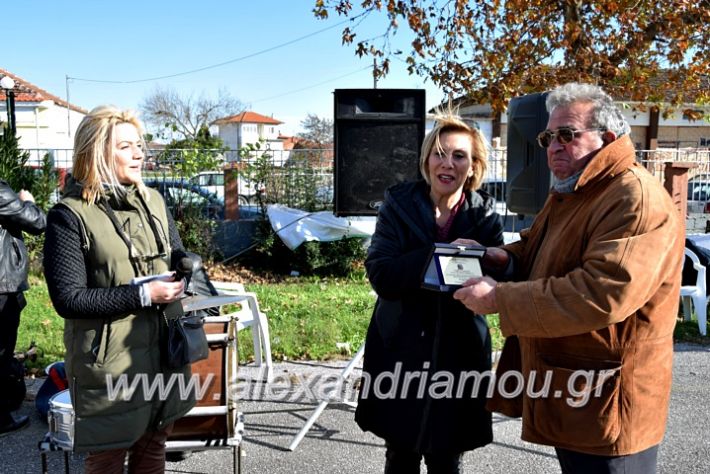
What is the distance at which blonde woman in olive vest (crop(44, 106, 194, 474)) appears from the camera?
2.13 m

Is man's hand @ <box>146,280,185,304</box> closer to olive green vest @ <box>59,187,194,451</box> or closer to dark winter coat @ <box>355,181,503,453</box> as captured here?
olive green vest @ <box>59,187,194,451</box>

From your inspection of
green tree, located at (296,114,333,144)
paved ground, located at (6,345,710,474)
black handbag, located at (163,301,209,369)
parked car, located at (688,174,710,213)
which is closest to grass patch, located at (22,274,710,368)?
paved ground, located at (6,345,710,474)

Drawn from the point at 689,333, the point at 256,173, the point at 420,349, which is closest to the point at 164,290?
the point at 420,349

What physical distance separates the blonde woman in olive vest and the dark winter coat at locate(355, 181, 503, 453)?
0.80m

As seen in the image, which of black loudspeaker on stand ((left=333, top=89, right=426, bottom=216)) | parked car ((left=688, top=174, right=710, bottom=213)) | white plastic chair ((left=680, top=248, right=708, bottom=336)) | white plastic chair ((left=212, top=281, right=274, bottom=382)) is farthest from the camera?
parked car ((left=688, top=174, right=710, bottom=213))

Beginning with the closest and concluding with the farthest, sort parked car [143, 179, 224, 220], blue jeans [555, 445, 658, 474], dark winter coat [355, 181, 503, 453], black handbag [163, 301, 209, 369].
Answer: blue jeans [555, 445, 658, 474]
black handbag [163, 301, 209, 369]
dark winter coat [355, 181, 503, 453]
parked car [143, 179, 224, 220]

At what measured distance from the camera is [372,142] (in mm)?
4562

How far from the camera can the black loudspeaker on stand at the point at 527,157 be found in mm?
3850

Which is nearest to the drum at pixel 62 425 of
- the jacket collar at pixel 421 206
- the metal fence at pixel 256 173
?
the jacket collar at pixel 421 206

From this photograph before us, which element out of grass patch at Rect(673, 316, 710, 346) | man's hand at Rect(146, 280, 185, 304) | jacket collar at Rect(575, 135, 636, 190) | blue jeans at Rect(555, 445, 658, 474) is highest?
jacket collar at Rect(575, 135, 636, 190)

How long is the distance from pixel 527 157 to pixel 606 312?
7.85 feet

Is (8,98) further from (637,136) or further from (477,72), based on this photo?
(637,136)

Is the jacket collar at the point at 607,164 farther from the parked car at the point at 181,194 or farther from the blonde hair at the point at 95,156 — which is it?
the parked car at the point at 181,194

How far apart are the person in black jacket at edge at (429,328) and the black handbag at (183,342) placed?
2.26ft
